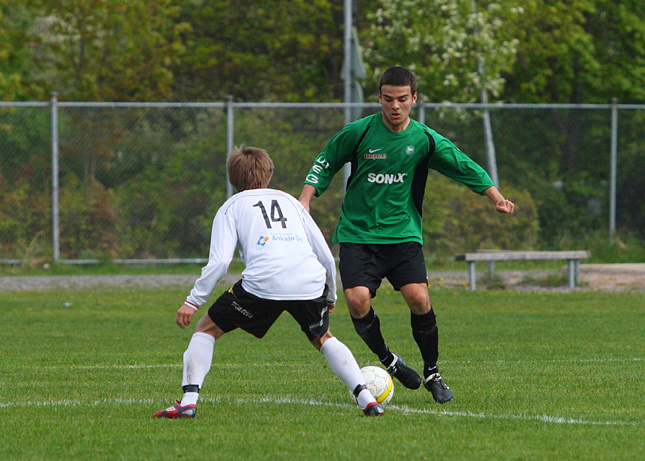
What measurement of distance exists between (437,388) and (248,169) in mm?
1754

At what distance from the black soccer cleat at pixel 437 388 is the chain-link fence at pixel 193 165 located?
9.88 metres

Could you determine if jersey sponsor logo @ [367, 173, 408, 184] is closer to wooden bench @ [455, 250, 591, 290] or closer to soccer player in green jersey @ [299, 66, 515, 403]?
soccer player in green jersey @ [299, 66, 515, 403]

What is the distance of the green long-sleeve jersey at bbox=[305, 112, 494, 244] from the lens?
20.6 ft

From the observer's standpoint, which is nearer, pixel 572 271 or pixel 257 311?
pixel 257 311

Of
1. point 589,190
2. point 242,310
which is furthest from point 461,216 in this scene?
point 242,310

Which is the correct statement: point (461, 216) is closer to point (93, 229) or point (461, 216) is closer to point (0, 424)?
point (93, 229)

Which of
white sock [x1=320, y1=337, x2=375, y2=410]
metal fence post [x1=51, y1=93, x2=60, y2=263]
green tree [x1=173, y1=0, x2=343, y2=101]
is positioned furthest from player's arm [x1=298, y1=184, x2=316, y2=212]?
green tree [x1=173, y1=0, x2=343, y2=101]

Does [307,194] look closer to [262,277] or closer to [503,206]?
[262,277]

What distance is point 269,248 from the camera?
5.44 meters

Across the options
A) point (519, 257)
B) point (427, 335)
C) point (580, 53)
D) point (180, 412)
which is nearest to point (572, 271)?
point (519, 257)

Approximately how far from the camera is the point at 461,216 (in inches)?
663

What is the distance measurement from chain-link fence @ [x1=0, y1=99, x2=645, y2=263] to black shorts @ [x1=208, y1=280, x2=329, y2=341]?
33.9 feet

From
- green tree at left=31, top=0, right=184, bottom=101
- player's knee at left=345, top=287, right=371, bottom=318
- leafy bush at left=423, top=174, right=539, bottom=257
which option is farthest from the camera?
green tree at left=31, top=0, right=184, bottom=101

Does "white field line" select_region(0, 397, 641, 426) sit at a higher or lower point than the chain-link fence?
lower
